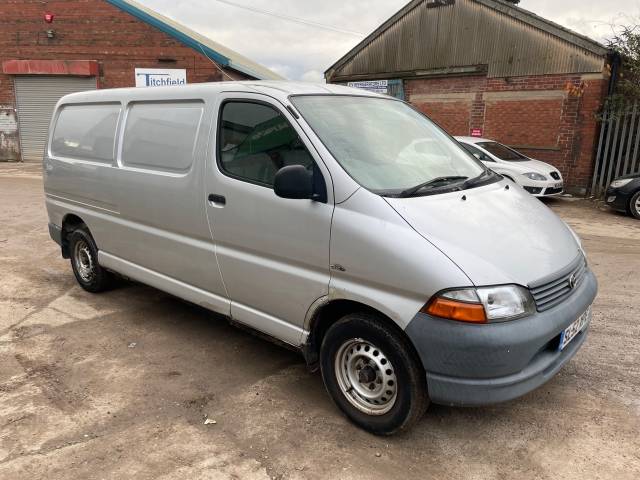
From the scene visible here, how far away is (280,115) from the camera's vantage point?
3320 mm

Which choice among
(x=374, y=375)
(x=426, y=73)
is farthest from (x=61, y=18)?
(x=374, y=375)

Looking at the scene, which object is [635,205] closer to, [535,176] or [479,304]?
[535,176]

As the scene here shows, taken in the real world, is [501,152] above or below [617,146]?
below

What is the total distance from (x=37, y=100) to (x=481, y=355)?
21510 mm

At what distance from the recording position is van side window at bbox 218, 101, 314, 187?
3.26m

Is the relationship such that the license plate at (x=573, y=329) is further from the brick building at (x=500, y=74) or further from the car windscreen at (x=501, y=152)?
the brick building at (x=500, y=74)

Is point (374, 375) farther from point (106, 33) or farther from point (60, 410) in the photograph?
point (106, 33)

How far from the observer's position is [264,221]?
329 centimetres

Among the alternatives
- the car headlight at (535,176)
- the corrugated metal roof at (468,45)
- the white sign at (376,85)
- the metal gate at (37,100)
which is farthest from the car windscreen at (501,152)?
the metal gate at (37,100)

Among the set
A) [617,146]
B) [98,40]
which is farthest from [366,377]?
[98,40]

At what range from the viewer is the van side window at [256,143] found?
3260 mm

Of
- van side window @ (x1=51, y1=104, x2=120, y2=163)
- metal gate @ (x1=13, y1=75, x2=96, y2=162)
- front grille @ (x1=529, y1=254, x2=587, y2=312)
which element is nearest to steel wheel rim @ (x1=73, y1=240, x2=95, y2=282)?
van side window @ (x1=51, y1=104, x2=120, y2=163)

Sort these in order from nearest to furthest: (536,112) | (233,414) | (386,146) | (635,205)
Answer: (233,414) → (386,146) → (635,205) → (536,112)

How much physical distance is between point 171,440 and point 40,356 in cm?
173
